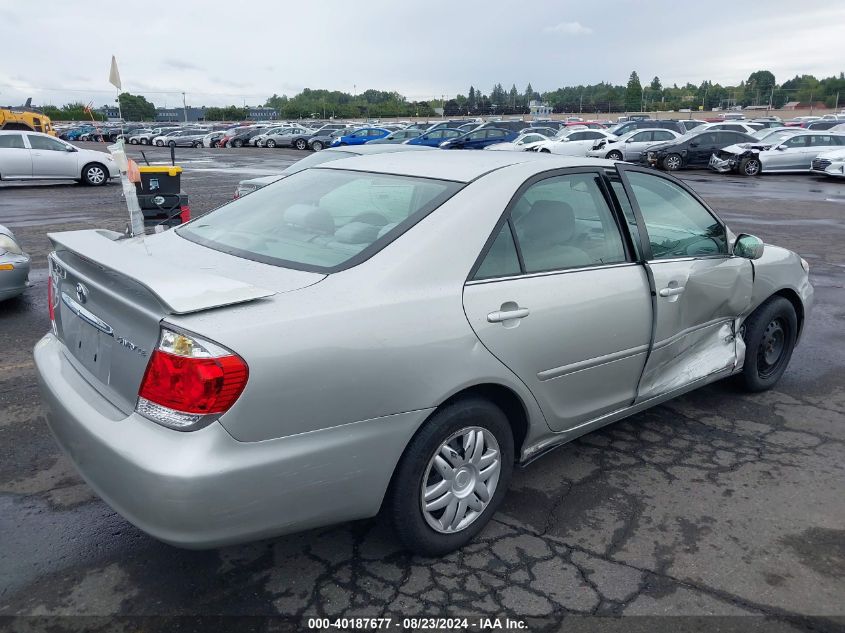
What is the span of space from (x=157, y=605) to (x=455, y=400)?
1.35 metres

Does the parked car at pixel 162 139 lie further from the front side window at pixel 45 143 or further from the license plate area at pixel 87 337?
the license plate area at pixel 87 337

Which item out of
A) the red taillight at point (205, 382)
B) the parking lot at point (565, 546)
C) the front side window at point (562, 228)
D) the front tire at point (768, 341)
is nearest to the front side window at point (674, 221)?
the front side window at point (562, 228)

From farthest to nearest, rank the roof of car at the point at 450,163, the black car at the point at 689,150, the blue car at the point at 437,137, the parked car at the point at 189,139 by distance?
1. the parked car at the point at 189,139
2. the blue car at the point at 437,137
3. the black car at the point at 689,150
4. the roof of car at the point at 450,163

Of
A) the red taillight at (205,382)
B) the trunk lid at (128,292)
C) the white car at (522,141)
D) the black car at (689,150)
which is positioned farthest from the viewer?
the white car at (522,141)

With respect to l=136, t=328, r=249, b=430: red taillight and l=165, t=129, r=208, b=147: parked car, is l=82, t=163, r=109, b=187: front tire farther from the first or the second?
l=165, t=129, r=208, b=147: parked car

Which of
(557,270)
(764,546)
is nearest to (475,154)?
(557,270)

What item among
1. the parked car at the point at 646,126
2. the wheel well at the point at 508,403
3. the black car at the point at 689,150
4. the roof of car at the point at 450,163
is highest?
the roof of car at the point at 450,163

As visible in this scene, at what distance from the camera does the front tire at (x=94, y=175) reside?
63.7 feet

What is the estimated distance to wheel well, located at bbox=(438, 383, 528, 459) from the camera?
9.29 feet

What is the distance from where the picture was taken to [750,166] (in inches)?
954

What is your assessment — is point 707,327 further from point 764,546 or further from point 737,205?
point 737,205

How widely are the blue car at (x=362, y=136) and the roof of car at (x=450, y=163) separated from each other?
31.1m

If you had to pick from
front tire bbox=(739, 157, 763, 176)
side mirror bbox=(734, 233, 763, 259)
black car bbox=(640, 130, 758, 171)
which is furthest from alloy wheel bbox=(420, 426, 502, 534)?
front tire bbox=(739, 157, 763, 176)

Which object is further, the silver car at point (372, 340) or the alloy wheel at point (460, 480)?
the alloy wheel at point (460, 480)
